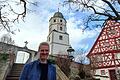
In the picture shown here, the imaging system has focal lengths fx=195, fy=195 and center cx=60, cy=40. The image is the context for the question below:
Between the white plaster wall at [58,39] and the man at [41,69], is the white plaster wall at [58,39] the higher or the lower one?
the higher one

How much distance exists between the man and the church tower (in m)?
36.8

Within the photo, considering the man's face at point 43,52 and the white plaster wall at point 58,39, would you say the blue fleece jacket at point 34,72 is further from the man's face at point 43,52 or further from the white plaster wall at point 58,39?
the white plaster wall at point 58,39

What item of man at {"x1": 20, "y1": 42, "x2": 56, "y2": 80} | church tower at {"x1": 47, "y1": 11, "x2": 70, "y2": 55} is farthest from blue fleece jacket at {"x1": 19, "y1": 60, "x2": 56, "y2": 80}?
church tower at {"x1": 47, "y1": 11, "x2": 70, "y2": 55}

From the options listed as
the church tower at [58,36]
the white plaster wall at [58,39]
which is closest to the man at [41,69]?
the church tower at [58,36]

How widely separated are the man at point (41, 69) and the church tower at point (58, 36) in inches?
1450

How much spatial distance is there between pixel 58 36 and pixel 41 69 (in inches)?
1604

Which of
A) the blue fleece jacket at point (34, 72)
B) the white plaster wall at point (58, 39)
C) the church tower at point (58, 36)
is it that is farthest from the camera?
the white plaster wall at point (58, 39)

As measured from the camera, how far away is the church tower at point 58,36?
134ft

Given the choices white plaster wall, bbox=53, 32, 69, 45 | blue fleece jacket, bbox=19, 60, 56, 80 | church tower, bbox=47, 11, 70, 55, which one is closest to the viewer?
blue fleece jacket, bbox=19, 60, 56, 80

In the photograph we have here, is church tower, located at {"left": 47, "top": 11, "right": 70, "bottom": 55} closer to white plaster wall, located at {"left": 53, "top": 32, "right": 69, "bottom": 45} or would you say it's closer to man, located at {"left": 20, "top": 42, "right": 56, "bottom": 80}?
white plaster wall, located at {"left": 53, "top": 32, "right": 69, "bottom": 45}

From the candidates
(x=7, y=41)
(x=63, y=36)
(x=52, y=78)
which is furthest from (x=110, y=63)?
(x=63, y=36)

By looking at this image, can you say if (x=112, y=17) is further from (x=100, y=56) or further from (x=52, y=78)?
(x=100, y=56)

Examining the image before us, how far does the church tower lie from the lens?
1604 inches

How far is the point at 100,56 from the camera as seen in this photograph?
73.6 feet
